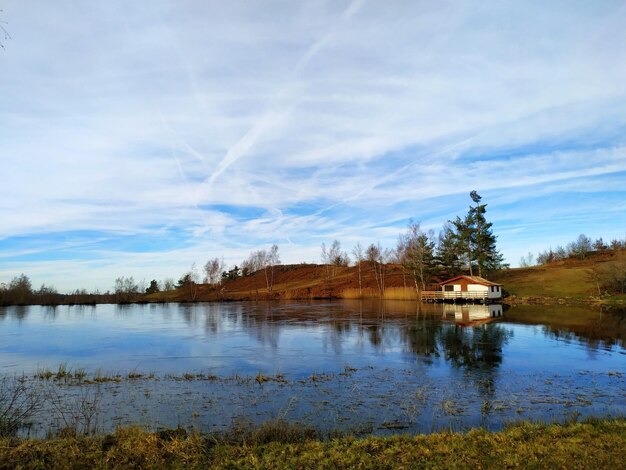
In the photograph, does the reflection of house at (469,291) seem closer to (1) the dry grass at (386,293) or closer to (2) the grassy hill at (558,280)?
(2) the grassy hill at (558,280)

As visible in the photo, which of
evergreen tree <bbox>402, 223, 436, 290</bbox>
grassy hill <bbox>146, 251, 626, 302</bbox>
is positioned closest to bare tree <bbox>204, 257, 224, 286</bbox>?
grassy hill <bbox>146, 251, 626, 302</bbox>

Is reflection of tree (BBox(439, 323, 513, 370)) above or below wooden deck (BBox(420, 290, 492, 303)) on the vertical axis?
below

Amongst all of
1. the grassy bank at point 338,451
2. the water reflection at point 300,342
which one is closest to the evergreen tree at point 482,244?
the water reflection at point 300,342

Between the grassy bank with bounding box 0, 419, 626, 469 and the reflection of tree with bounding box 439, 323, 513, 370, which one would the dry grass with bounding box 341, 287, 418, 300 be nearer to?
the reflection of tree with bounding box 439, 323, 513, 370

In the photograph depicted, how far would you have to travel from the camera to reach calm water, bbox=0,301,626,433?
464 inches

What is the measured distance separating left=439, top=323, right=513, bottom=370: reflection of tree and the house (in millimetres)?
29352

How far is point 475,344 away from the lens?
997 inches

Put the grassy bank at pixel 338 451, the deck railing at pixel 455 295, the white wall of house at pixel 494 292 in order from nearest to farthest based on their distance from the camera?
the grassy bank at pixel 338 451, the deck railing at pixel 455 295, the white wall of house at pixel 494 292

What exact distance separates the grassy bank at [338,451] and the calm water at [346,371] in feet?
6.80

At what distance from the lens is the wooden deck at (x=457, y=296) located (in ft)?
206

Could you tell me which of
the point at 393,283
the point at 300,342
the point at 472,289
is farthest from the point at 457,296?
the point at 300,342

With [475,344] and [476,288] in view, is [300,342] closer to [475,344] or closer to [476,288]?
[475,344]

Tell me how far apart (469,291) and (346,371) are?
51755 mm

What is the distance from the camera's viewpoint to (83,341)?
29.6 meters
